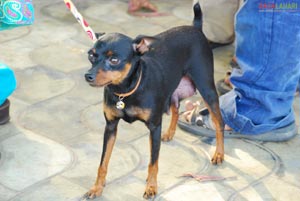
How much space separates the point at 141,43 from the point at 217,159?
97 centimetres

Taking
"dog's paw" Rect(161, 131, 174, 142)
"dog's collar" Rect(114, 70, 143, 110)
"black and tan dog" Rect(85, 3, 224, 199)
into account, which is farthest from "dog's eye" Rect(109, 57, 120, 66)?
"dog's paw" Rect(161, 131, 174, 142)

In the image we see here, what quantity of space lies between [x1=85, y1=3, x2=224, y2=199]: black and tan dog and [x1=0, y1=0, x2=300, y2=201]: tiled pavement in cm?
13

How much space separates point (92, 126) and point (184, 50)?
84cm

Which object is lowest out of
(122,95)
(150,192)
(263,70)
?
(150,192)

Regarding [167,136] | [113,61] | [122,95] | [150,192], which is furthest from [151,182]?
[113,61]

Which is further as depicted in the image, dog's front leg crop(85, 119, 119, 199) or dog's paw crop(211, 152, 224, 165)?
dog's paw crop(211, 152, 224, 165)

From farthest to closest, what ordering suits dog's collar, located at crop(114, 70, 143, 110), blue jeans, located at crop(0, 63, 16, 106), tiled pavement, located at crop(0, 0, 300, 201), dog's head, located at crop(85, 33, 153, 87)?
blue jeans, located at crop(0, 63, 16, 106) → tiled pavement, located at crop(0, 0, 300, 201) → dog's collar, located at crop(114, 70, 143, 110) → dog's head, located at crop(85, 33, 153, 87)

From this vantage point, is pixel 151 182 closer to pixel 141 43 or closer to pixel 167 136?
pixel 167 136

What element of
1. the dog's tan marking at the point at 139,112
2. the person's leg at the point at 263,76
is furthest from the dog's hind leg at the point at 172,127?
the dog's tan marking at the point at 139,112

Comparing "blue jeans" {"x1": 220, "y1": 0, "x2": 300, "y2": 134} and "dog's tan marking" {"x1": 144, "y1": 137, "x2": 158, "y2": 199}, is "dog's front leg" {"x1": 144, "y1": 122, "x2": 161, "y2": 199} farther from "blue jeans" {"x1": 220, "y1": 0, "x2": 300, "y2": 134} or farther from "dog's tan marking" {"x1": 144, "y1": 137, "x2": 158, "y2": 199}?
"blue jeans" {"x1": 220, "y1": 0, "x2": 300, "y2": 134}

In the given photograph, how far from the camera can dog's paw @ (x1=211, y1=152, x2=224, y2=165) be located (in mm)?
3382

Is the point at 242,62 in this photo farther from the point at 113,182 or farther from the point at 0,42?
the point at 0,42

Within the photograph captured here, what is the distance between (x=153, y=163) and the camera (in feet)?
9.92

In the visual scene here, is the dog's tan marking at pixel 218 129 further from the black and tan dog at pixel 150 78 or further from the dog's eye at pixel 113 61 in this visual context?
the dog's eye at pixel 113 61
